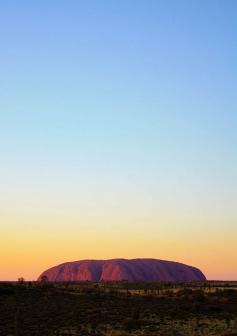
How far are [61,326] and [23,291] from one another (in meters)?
37.8

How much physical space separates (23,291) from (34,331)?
134ft

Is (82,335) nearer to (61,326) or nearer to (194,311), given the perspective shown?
(61,326)

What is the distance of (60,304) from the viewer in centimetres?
5884

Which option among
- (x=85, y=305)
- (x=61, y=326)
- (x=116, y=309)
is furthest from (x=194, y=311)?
(x=61, y=326)

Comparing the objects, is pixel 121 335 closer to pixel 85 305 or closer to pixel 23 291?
pixel 85 305

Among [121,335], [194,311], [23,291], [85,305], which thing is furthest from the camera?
[23,291]

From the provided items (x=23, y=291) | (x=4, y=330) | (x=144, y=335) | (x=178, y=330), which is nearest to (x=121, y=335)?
(x=144, y=335)

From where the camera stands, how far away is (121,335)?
3400 centimetres

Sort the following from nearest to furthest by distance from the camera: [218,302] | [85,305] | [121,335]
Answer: [121,335]
[85,305]
[218,302]

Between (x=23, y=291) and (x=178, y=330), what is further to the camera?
(x=23, y=291)

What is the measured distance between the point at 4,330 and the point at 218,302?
112 feet

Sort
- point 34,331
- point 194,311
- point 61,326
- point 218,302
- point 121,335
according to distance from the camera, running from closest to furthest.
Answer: point 121,335 < point 34,331 < point 61,326 < point 194,311 < point 218,302

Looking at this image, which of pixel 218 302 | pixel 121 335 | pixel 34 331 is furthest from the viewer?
pixel 218 302

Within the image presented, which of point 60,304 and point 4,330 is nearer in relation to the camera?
point 4,330
